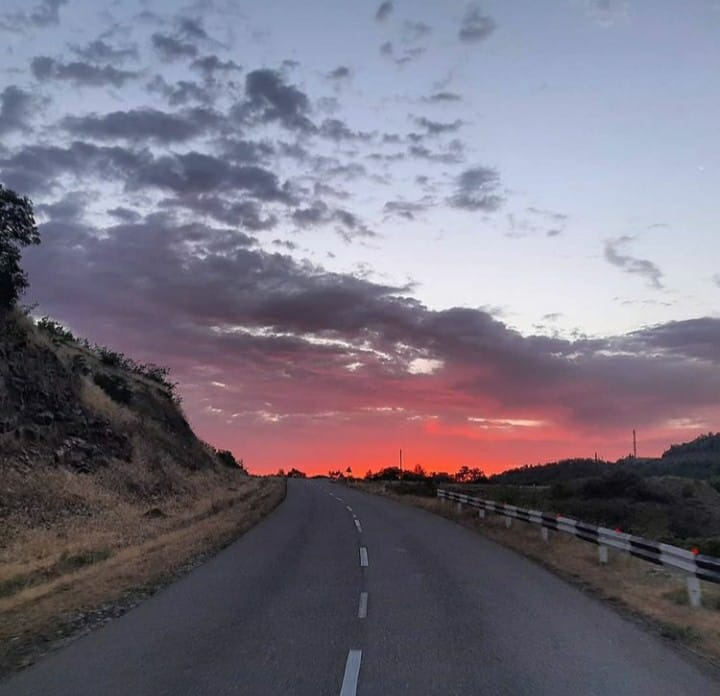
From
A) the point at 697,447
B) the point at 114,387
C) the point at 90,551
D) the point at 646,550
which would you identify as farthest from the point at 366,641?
the point at 697,447

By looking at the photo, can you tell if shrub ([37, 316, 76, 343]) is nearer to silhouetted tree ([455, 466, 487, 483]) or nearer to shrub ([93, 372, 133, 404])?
shrub ([93, 372, 133, 404])

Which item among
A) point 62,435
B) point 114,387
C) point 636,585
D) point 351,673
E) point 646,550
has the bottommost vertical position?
point 351,673

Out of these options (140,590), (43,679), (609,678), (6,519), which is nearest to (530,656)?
(609,678)

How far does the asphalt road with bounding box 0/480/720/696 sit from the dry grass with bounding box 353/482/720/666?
1.72 ft

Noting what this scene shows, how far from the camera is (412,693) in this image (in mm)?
6445

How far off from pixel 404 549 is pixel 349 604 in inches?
287

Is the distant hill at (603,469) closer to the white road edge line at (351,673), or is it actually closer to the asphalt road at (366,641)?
the asphalt road at (366,641)

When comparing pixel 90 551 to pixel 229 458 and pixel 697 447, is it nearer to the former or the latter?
pixel 229 458

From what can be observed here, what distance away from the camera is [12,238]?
2808cm

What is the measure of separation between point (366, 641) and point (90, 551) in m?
10.8

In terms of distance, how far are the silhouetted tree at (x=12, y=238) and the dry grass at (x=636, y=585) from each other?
789 inches

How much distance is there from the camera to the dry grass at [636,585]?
9477 mm

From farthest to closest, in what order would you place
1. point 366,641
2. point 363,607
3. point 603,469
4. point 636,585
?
point 603,469
point 636,585
point 363,607
point 366,641

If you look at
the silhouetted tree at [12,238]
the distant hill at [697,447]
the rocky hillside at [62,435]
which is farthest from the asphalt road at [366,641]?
the distant hill at [697,447]
